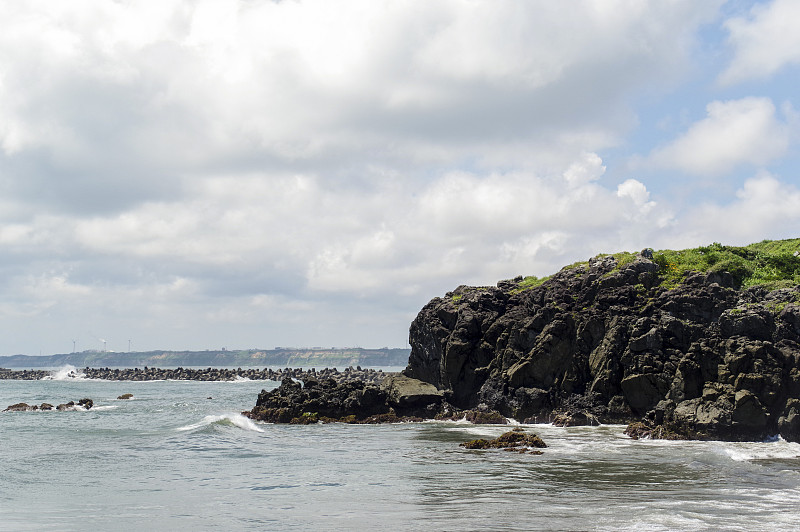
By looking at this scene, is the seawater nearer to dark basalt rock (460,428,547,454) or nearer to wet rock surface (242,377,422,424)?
dark basalt rock (460,428,547,454)

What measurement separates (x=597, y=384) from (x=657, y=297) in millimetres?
9148

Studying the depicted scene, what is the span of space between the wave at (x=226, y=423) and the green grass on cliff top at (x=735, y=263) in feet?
102

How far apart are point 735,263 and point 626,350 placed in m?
14.7

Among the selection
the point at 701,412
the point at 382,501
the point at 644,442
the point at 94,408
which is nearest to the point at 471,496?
the point at 382,501

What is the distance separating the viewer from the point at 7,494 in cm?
3033

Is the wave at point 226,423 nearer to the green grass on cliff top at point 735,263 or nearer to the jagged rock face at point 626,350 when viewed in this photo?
the jagged rock face at point 626,350

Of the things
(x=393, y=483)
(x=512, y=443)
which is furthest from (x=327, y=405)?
(x=393, y=483)

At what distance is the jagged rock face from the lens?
141ft

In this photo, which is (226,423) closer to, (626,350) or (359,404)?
(359,404)

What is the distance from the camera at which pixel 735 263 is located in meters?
56.8

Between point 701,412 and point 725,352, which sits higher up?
point 725,352

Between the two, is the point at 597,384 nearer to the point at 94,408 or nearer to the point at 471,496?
the point at 471,496

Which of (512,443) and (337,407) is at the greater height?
(337,407)

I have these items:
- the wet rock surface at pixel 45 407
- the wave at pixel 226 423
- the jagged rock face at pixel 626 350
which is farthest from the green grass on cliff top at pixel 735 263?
the wet rock surface at pixel 45 407
